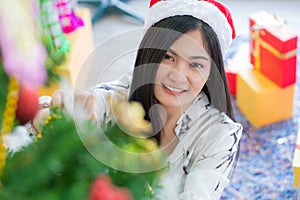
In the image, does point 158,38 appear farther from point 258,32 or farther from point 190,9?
point 258,32

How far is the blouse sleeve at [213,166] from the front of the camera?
0.96 m

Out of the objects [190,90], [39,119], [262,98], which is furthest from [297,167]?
[39,119]

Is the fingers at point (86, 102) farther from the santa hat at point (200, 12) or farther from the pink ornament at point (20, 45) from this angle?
the santa hat at point (200, 12)

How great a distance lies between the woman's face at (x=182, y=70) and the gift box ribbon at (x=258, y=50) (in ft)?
2.94

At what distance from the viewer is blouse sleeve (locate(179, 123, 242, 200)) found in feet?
3.15

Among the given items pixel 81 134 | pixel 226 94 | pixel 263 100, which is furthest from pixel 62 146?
pixel 263 100

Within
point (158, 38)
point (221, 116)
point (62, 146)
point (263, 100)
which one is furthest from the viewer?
point (263, 100)

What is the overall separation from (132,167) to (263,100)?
1613 millimetres

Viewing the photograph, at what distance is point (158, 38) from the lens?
979mm

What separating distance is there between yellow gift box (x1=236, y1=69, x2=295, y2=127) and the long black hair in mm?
850

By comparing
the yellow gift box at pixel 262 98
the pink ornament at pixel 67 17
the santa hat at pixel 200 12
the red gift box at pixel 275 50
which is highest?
the santa hat at pixel 200 12

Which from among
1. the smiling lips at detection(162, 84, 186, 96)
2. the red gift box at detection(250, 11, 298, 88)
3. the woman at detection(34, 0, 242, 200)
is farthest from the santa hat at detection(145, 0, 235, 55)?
the red gift box at detection(250, 11, 298, 88)

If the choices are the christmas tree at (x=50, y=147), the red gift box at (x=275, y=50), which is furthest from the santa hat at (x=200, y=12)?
the red gift box at (x=275, y=50)

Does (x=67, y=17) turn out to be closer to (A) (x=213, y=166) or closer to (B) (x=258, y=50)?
(B) (x=258, y=50)
